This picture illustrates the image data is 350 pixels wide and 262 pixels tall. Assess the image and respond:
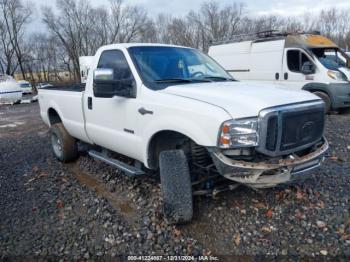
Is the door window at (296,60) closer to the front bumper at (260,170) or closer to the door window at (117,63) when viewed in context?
the door window at (117,63)

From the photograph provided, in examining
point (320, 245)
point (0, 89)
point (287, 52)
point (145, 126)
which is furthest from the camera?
point (0, 89)

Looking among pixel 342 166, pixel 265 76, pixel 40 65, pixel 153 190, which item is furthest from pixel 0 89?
pixel 40 65

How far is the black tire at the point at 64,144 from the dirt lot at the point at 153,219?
0.61m

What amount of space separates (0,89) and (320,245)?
72.1 ft

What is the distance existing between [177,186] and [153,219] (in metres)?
0.55

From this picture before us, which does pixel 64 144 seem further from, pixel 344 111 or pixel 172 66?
pixel 344 111

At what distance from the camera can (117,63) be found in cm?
406

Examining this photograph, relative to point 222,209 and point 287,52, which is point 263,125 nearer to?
point 222,209

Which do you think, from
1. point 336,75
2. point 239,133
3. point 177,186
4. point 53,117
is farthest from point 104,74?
point 336,75

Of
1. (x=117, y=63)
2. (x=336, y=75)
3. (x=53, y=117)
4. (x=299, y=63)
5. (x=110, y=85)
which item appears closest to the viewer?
(x=110, y=85)

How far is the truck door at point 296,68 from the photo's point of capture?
9547 mm

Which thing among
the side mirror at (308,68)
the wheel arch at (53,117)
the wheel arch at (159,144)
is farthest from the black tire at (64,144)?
the side mirror at (308,68)

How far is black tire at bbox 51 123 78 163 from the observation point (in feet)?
17.5

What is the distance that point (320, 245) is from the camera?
2852 mm
